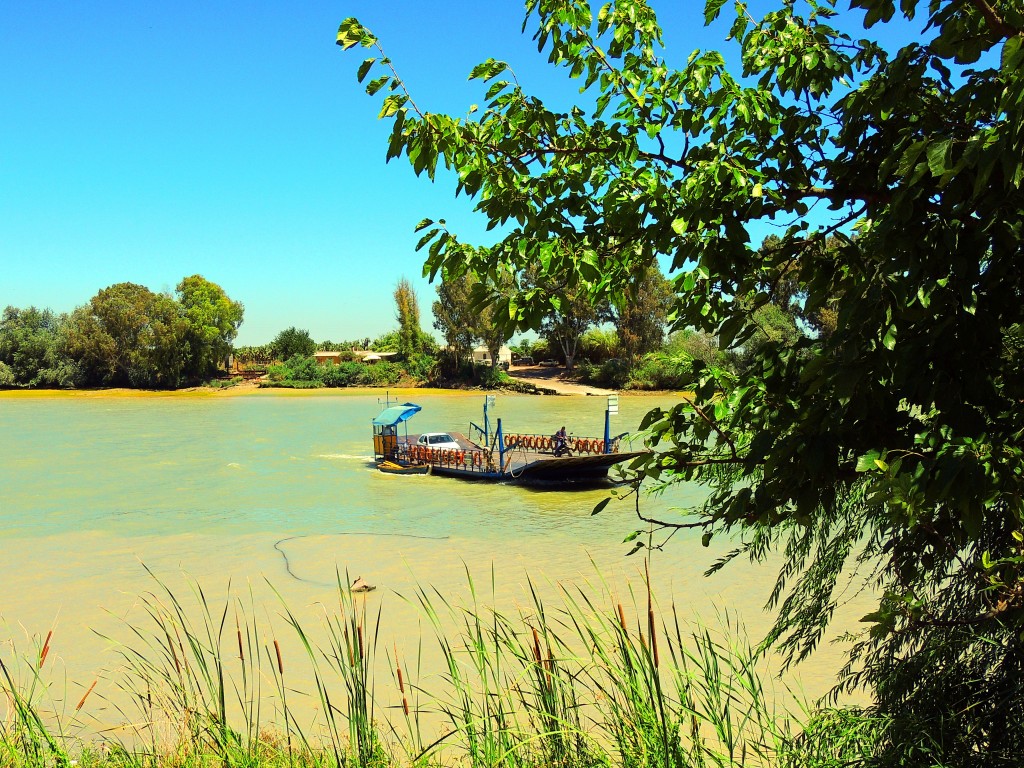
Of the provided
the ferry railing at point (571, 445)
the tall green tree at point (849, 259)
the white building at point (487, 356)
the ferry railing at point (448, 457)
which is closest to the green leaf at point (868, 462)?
the tall green tree at point (849, 259)

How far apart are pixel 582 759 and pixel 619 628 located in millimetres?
537

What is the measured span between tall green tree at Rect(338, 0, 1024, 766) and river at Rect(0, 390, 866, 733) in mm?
1030

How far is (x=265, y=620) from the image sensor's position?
413 inches

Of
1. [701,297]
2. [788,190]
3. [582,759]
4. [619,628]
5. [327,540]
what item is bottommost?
[327,540]

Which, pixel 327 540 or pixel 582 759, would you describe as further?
pixel 327 540

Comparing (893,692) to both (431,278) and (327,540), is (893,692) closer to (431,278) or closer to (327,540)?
(431,278)

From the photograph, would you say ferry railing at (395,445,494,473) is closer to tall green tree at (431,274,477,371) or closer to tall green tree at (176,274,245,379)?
tall green tree at (431,274,477,371)

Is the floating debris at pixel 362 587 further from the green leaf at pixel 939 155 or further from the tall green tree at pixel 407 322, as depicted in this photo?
the tall green tree at pixel 407 322

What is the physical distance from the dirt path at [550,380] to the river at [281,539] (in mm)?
29422

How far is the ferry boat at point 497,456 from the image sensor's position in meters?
22.7

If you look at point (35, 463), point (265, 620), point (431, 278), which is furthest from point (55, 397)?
point (431, 278)

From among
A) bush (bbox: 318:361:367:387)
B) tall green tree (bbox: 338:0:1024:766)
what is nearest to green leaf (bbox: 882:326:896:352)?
tall green tree (bbox: 338:0:1024:766)

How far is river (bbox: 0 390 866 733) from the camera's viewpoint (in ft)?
35.6

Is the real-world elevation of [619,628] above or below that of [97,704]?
above
